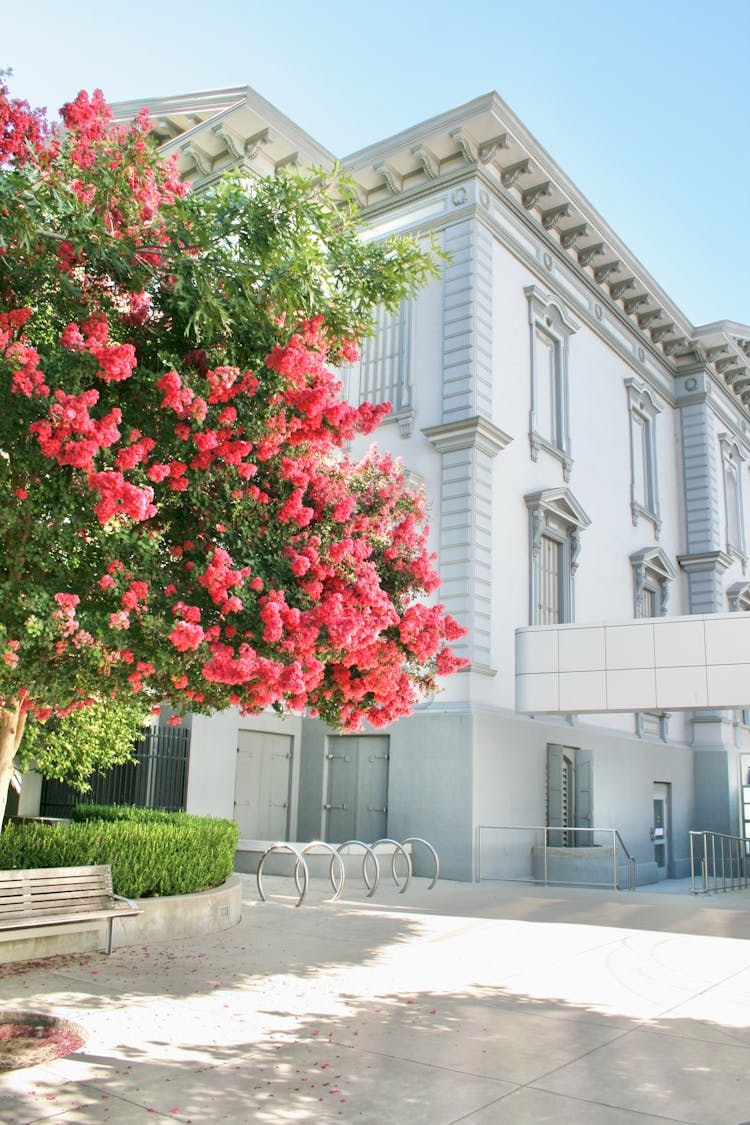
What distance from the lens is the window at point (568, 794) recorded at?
1986 centimetres

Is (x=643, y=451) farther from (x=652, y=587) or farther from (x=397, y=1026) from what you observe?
(x=397, y=1026)

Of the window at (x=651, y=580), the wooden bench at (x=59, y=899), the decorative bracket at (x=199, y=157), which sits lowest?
the wooden bench at (x=59, y=899)

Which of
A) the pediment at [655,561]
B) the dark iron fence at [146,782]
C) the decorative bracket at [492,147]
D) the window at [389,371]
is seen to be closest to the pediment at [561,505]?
the window at [389,371]

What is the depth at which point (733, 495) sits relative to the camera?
3228 cm

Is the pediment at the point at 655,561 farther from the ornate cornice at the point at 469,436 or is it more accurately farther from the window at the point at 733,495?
the ornate cornice at the point at 469,436

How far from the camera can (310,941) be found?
10.3m

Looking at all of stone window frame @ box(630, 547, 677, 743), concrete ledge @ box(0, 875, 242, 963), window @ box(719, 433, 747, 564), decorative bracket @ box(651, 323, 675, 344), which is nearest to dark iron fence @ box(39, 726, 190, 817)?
concrete ledge @ box(0, 875, 242, 963)

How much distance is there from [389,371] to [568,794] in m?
10.1

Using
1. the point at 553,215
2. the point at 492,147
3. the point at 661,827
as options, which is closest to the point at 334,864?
the point at 661,827

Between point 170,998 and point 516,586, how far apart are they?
13679mm

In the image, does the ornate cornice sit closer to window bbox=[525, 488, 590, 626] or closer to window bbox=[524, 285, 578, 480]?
window bbox=[525, 488, 590, 626]

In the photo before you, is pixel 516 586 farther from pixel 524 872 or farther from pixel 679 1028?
pixel 679 1028

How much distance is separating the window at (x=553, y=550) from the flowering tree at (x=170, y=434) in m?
12.9

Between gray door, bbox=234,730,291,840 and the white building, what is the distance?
0.15 ft
